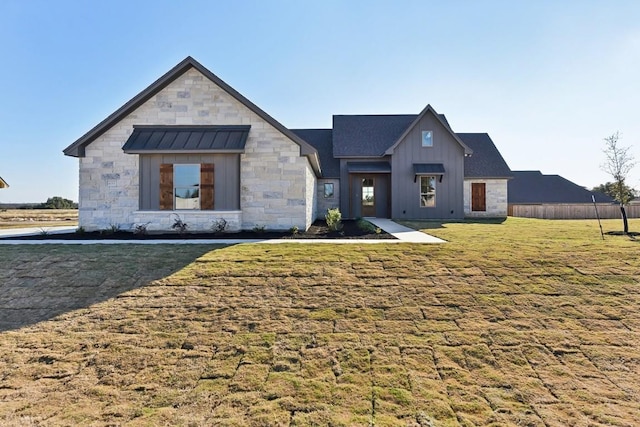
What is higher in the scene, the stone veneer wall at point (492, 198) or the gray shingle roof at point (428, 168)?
the gray shingle roof at point (428, 168)

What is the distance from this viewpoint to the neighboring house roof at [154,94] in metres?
11.9

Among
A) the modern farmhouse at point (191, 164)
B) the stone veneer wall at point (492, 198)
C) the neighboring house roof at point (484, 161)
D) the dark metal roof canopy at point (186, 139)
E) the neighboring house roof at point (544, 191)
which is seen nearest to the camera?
the dark metal roof canopy at point (186, 139)

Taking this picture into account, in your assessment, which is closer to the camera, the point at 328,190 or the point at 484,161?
the point at 328,190

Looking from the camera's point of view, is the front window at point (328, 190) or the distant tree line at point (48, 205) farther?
the distant tree line at point (48, 205)

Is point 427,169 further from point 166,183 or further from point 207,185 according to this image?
point 166,183

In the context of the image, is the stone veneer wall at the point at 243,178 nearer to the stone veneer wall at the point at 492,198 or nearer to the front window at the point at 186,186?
the front window at the point at 186,186

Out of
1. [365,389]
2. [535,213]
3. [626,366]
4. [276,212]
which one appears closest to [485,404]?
[365,389]

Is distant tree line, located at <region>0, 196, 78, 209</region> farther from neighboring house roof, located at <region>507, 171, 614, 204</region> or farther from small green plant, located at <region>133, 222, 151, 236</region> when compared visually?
neighboring house roof, located at <region>507, 171, 614, 204</region>

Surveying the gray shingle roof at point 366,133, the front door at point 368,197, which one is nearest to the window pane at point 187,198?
the gray shingle roof at point 366,133

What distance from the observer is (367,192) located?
21.0 m

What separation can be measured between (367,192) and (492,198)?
A: 26.7 feet

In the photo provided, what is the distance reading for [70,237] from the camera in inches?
425

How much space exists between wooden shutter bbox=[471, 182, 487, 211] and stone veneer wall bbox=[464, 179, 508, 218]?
0.59ft

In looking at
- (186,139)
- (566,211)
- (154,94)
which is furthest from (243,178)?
(566,211)
